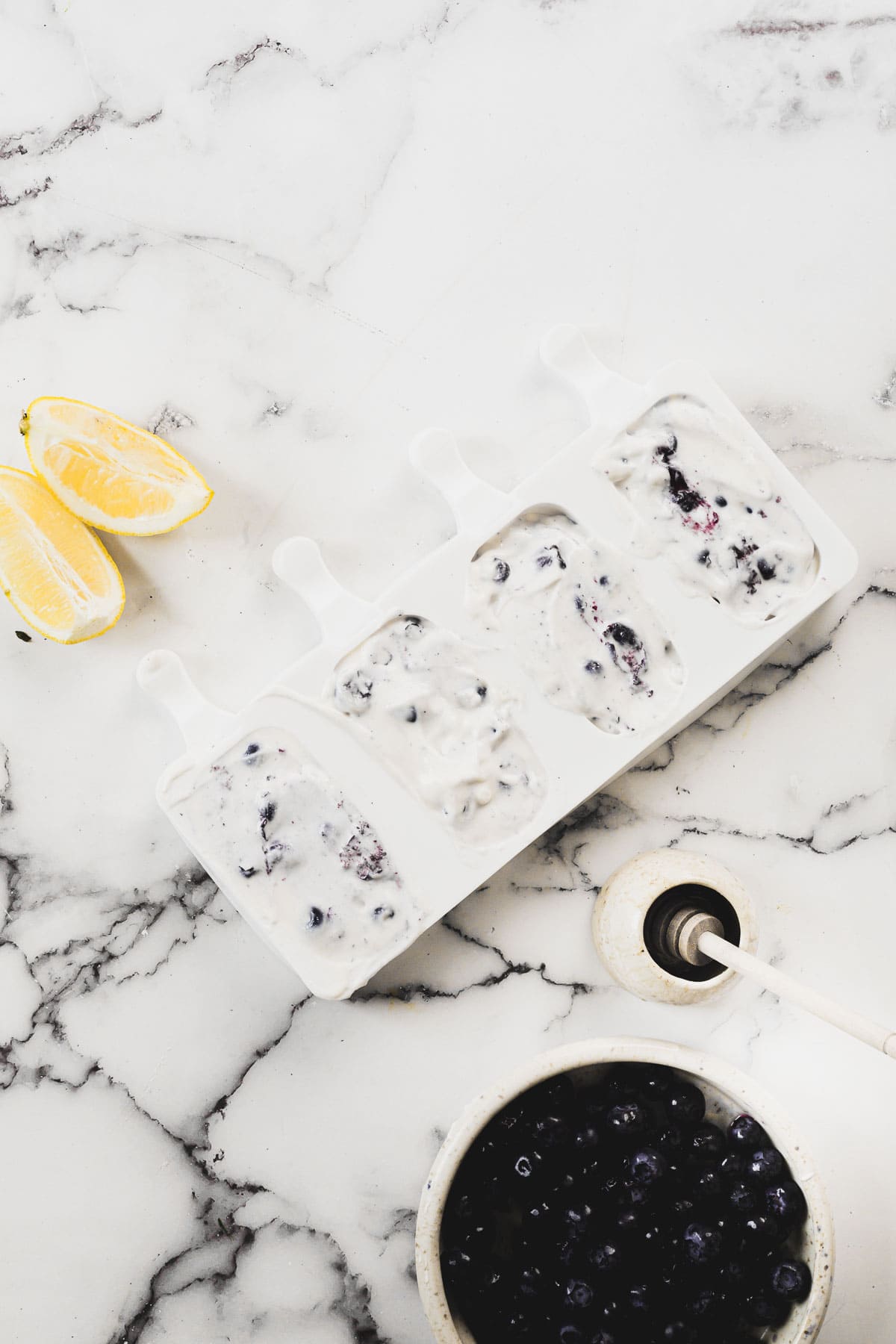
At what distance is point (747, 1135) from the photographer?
3.27 feet

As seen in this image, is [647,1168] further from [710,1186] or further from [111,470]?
[111,470]

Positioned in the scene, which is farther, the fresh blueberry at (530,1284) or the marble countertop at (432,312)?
the marble countertop at (432,312)

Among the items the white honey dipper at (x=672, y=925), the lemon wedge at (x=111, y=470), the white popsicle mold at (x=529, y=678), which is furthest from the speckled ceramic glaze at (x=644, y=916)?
the lemon wedge at (x=111, y=470)

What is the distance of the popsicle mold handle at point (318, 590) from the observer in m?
1.12

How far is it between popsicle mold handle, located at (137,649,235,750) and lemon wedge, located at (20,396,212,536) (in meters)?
0.15

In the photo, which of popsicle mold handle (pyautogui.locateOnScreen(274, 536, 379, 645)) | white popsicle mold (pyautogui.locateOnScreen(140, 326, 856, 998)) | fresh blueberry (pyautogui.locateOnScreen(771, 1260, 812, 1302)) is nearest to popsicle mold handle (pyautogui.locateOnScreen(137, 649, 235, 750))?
white popsicle mold (pyautogui.locateOnScreen(140, 326, 856, 998))

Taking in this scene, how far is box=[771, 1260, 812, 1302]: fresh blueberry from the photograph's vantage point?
957mm

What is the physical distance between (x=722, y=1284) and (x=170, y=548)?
0.97 m

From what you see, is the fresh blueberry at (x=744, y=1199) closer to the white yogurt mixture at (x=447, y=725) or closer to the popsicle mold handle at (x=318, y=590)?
the white yogurt mixture at (x=447, y=725)

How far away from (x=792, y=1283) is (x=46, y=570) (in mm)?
1050

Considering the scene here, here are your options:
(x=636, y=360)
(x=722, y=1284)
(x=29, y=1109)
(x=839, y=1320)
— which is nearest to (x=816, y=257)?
(x=636, y=360)

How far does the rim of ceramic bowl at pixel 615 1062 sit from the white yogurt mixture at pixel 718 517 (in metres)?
0.46

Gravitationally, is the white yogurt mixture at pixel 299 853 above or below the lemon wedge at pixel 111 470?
below

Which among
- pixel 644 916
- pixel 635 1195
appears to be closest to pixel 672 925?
pixel 644 916
